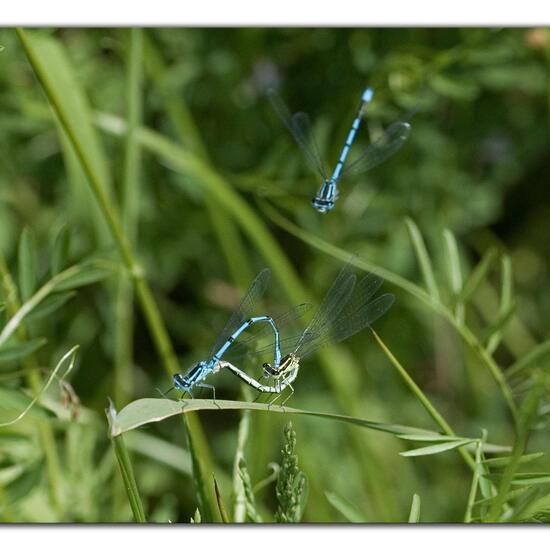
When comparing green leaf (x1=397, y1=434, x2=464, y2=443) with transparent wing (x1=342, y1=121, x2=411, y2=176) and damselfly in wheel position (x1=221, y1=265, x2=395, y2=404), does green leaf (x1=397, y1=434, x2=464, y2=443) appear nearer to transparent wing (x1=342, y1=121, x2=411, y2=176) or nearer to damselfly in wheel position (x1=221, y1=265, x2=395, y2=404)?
damselfly in wheel position (x1=221, y1=265, x2=395, y2=404)

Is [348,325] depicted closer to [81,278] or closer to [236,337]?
[236,337]

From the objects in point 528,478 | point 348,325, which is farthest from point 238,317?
point 528,478

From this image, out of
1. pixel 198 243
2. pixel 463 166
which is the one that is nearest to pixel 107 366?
pixel 198 243

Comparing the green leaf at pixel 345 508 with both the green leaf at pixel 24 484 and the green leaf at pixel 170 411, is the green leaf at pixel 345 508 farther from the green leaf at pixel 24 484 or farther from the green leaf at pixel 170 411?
the green leaf at pixel 24 484

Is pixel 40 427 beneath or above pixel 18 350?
beneath

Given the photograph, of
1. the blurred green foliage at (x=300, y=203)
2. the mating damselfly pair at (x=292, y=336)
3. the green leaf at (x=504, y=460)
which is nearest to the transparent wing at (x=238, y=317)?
the mating damselfly pair at (x=292, y=336)

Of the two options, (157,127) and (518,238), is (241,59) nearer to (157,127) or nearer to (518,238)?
(157,127)

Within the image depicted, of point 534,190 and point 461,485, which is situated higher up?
point 534,190
